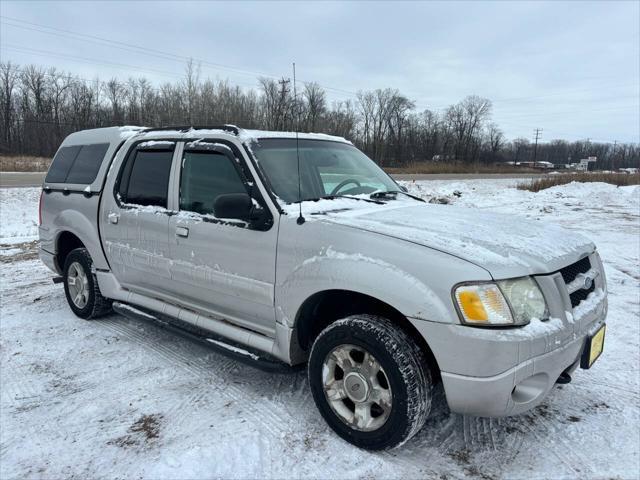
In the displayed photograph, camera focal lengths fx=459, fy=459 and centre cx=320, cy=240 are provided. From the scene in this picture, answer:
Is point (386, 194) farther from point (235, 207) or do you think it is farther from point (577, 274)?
point (577, 274)

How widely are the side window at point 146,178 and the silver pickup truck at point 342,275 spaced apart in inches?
0.8

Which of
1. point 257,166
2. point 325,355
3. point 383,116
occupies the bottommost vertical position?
point 325,355

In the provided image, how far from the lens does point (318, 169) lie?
3.70m

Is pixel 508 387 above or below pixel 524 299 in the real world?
below

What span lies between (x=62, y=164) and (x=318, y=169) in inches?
131

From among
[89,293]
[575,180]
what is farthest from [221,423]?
[575,180]

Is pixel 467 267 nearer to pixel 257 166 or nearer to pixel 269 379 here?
pixel 257 166

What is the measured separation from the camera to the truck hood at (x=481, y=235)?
2.40 meters

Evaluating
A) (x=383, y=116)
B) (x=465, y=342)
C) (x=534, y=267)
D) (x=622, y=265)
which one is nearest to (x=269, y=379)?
(x=465, y=342)

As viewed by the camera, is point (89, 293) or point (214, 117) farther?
point (214, 117)

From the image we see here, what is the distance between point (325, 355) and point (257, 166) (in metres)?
1.38

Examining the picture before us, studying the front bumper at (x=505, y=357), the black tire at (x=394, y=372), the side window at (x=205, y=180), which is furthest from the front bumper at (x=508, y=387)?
the side window at (x=205, y=180)

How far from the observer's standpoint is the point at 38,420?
10.2ft

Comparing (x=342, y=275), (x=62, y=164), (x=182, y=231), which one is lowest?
(x=342, y=275)
